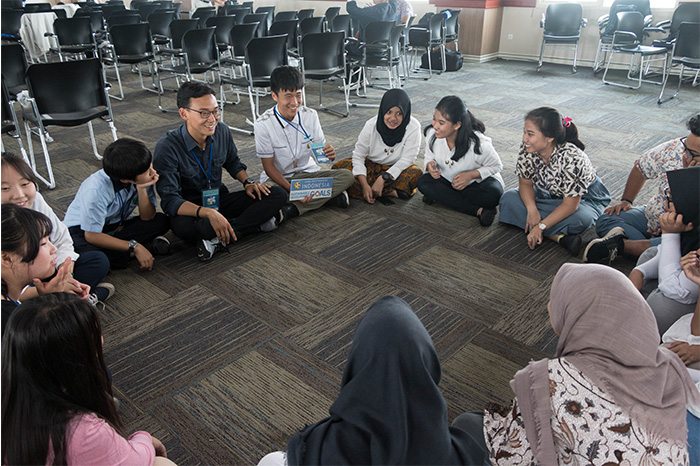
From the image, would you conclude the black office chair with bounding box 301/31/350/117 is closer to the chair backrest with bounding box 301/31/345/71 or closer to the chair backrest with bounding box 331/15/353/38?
the chair backrest with bounding box 301/31/345/71

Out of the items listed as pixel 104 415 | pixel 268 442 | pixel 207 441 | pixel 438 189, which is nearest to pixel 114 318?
pixel 207 441

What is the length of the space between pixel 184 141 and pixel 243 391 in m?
1.48

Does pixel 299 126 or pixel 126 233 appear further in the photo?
pixel 299 126

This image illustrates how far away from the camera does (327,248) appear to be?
2.92 meters

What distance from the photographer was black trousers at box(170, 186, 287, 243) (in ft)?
9.11

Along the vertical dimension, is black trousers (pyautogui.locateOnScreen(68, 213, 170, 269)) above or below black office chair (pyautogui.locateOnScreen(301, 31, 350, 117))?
below

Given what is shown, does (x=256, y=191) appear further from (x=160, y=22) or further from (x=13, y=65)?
(x=160, y=22)

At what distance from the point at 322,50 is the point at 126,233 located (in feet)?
10.7

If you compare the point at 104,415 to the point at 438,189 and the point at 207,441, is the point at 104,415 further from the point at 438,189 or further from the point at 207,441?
the point at 438,189

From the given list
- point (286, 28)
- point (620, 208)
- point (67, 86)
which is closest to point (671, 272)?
point (620, 208)

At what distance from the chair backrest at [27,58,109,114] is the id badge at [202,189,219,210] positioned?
1.64 meters

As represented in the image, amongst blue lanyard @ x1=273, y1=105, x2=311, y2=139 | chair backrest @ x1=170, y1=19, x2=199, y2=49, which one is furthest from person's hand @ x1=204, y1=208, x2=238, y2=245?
chair backrest @ x1=170, y1=19, x2=199, y2=49

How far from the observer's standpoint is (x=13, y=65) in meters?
4.00

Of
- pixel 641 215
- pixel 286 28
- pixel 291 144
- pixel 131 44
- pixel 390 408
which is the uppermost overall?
pixel 286 28
